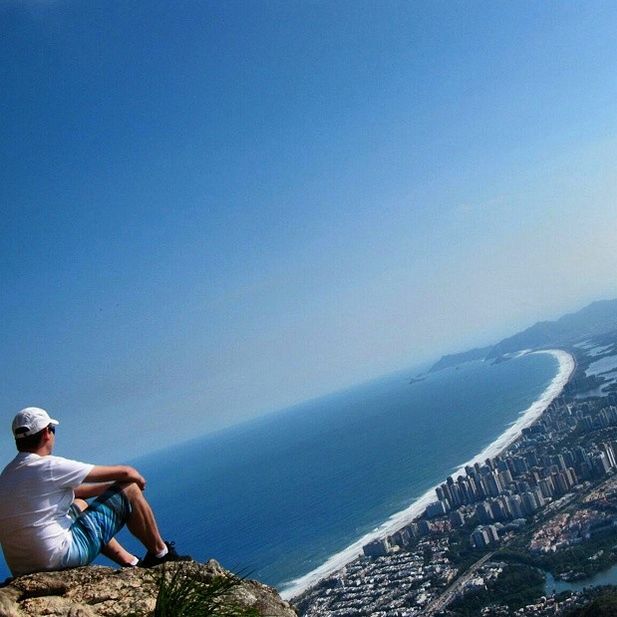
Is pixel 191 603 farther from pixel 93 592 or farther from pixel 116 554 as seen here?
pixel 116 554

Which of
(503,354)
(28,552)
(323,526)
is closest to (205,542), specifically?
(323,526)

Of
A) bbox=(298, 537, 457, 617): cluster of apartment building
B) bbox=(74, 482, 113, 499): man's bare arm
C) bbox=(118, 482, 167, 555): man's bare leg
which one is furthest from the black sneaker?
bbox=(298, 537, 457, 617): cluster of apartment building

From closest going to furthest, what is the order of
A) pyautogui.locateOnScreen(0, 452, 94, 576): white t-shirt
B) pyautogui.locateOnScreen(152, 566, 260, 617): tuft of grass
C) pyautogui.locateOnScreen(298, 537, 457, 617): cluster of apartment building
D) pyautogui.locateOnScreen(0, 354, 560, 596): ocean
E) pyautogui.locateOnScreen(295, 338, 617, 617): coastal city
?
pyautogui.locateOnScreen(152, 566, 260, 617): tuft of grass < pyautogui.locateOnScreen(0, 452, 94, 576): white t-shirt < pyautogui.locateOnScreen(295, 338, 617, 617): coastal city < pyautogui.locateOnScreen(298, 537, 457, 617): cluster of apartment building < pyautogui.locateOnScreen(0, 354, 560, 596): ocean

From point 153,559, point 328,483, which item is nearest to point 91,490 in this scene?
point 153,559

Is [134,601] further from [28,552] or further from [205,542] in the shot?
[205,542]

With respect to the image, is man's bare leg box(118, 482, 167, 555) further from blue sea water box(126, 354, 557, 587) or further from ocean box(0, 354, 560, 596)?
blue sea water box(126, 354, 557, 587)

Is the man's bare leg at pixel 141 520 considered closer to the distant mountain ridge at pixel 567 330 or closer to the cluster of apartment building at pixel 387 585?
the cluster of apartment building at pixel 387 585
